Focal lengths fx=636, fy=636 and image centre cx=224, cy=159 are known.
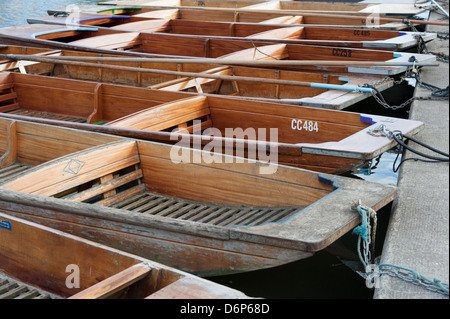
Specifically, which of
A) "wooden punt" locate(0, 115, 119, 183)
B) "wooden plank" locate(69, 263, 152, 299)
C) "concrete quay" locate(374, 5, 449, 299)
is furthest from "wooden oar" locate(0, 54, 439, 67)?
"wooden plank" locate(69, 263, 152, 299)

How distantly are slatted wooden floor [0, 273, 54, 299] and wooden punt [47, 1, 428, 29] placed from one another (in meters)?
5.88

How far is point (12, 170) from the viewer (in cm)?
465

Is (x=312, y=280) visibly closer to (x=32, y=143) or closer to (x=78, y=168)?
(x=78, y=168)

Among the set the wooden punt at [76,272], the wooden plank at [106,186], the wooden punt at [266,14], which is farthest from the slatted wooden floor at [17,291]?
the wooden punt at [266,14]

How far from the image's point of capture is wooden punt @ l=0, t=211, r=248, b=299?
256 centimetres

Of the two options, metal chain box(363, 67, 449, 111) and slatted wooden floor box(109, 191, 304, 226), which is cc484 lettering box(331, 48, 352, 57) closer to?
metal chain box(363, 67, 449, 111)

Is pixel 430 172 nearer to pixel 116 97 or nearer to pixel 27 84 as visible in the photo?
pixel 116 97

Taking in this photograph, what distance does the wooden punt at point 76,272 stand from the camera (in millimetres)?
2557

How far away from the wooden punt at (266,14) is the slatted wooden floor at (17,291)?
5875mm

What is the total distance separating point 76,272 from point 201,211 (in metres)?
1.10

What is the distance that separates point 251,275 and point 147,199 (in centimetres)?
89

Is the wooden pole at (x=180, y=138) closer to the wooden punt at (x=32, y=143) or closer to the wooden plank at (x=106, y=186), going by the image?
the wooden punt at (x=32, y=143)
